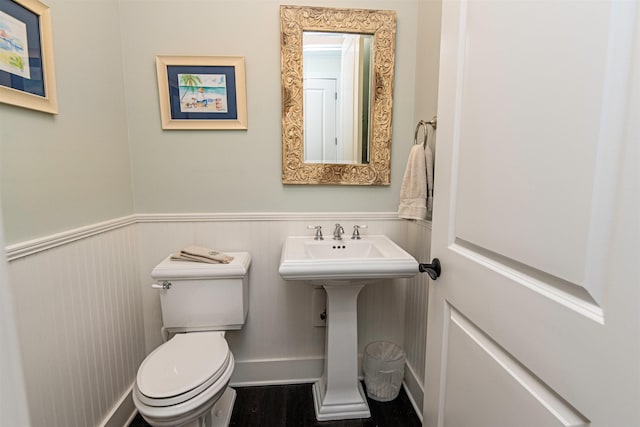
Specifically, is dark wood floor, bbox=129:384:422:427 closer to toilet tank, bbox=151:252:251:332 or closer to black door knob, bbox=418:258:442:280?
toilet tank, bbox=151:252:251:332

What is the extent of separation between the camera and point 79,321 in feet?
3.81

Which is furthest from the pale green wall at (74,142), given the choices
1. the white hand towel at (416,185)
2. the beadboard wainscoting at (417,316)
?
the beadboard wainscoting at (417,316)

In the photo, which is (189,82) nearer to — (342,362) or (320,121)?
(320,121)

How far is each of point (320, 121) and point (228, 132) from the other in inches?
20.1

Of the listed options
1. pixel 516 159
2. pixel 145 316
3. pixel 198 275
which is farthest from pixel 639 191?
pixel 145 316

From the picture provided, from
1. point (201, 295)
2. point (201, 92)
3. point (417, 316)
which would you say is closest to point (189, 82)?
point (201, 92)

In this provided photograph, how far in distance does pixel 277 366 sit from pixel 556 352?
1.56 metres

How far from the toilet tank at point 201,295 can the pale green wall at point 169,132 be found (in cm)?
36

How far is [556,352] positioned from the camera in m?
0.50

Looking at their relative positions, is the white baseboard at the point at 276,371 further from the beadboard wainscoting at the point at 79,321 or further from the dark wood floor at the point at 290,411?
the beadboard wainscoting at the point at 79,321

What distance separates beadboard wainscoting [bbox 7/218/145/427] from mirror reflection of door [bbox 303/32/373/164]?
1.11 m

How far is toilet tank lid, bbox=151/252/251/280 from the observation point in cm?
139

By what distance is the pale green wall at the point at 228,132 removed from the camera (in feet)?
4.89

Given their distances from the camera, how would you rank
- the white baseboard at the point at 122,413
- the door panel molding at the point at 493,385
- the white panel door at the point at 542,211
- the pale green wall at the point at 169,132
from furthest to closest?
the white baseboard at the point at 122,413, the pale green wall at the point at 169,132, the door panel molding at the point at 493,385, the white panel door at the point at 542,211
